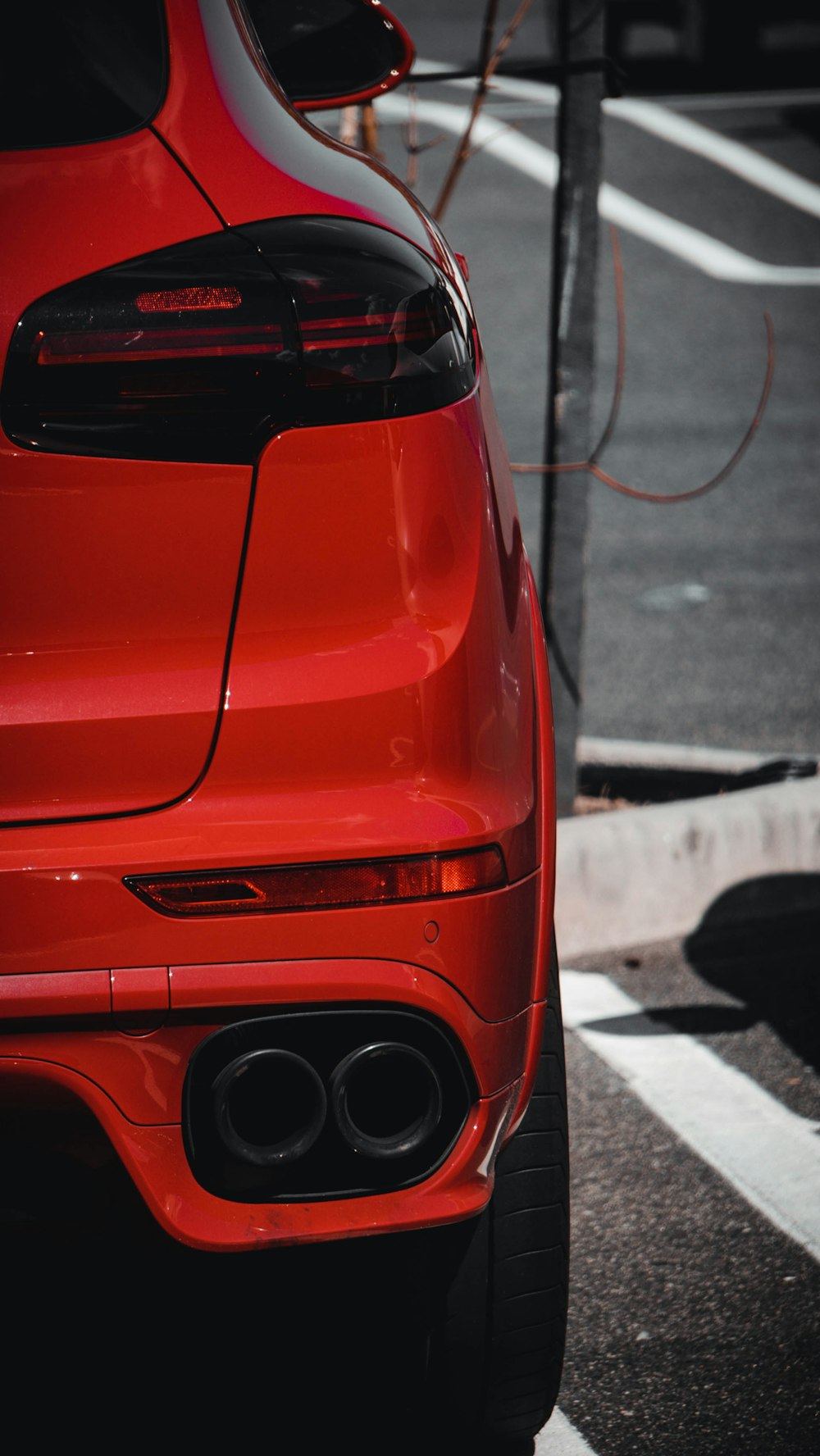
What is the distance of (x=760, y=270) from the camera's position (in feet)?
41.8

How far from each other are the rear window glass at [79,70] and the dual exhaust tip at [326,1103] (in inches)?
38.5

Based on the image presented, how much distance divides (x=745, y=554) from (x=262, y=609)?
570cm

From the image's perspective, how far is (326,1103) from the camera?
1.57 m

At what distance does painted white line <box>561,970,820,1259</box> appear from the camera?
2.65 m

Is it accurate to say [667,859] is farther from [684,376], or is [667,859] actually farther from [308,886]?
[684,376]

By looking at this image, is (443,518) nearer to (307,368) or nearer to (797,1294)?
(307,368)

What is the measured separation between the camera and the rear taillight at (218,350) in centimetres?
149

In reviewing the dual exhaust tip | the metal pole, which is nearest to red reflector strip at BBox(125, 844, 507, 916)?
the dual exhaust tip

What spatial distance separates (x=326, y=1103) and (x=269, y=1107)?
0.20ft

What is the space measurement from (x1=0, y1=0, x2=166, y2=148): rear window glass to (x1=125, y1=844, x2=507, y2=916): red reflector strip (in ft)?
2.54

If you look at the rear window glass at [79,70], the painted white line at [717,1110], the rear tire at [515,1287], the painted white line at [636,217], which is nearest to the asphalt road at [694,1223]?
the painted white line at [717,1110]

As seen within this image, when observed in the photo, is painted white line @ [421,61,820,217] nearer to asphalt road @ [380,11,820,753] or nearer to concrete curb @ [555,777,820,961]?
asphalt road @ [380,11,820,753]

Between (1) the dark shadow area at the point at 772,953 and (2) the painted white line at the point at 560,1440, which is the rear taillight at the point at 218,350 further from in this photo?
(1) the dark shadow area at the point at 772,953

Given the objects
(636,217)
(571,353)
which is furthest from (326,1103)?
(636,217)
